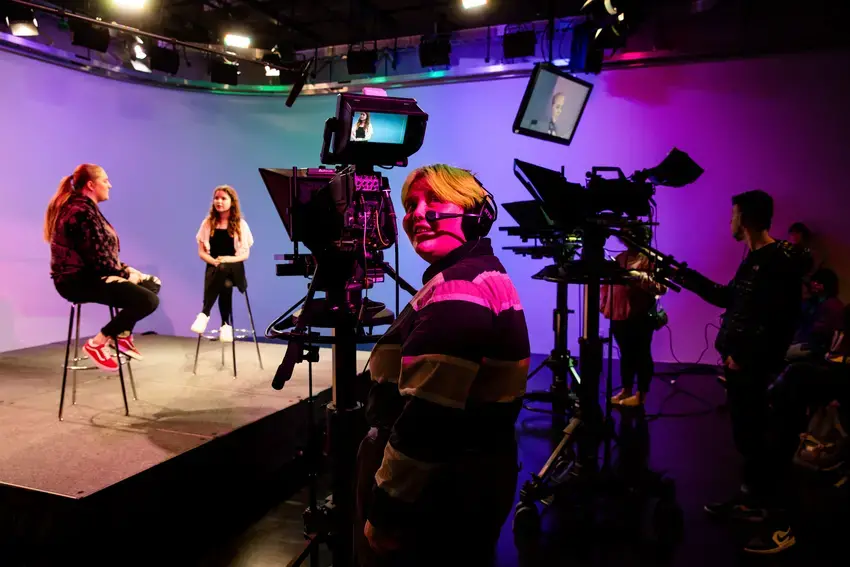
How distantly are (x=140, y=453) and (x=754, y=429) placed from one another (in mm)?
2714

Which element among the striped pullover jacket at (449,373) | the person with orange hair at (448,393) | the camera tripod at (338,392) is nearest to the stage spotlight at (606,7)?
the camera tripod at (338,392)

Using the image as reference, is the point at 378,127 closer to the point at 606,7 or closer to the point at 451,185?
the point at 451,185

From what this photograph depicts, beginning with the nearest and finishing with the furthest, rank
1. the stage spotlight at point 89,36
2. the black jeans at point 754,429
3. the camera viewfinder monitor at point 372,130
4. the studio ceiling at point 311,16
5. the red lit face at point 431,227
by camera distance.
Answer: the red lit face at point 431,227 → the camera viewfinder monitor at point 372,130 → the black jeans at point 754,429 → the stage spotlight at point 89,36 → the studio ceiling at point 311,16

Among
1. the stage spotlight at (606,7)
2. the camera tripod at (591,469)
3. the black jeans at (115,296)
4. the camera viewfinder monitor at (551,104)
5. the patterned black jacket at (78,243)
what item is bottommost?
the camera tripod at (591,469)

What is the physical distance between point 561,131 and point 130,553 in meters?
4.68

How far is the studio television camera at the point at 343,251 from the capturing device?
1.69 meters

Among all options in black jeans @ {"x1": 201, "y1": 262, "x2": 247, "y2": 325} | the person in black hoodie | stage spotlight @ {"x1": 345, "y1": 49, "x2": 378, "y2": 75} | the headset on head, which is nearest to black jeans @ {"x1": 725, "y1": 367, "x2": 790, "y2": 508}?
the person in black hoodie

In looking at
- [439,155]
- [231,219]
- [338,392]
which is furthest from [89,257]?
[439,155]

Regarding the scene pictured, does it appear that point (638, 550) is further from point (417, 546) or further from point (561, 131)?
point (561, 131)

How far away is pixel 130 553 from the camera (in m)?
2.21

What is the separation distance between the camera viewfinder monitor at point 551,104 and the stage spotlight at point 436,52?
1423 millimetres

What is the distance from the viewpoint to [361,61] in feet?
21.6

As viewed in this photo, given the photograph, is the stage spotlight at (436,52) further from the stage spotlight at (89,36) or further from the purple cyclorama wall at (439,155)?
the stage spotlight at (89,36)

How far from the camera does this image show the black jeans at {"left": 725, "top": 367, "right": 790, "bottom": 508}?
2.52 m
